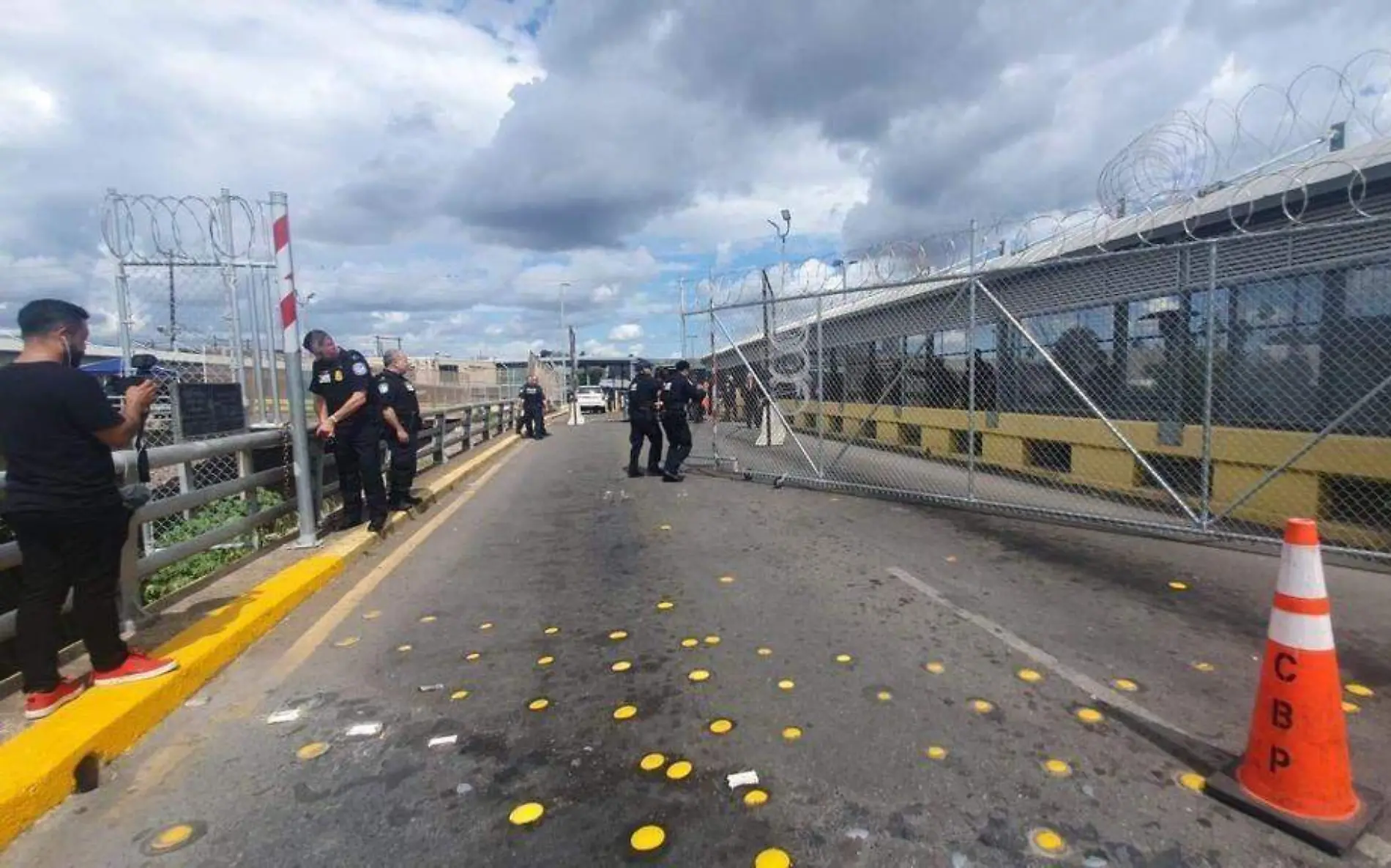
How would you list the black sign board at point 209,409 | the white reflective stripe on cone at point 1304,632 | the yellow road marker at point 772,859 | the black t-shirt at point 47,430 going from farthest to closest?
the black sign board at point 209,409, the black t-shirt at point 47,430, the white reflective stripe on cone at point 1304,632, the yellow road marker at point 772,859

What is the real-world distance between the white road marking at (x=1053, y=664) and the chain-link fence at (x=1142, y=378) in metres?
3.10

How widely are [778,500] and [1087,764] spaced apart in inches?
247

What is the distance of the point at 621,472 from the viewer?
1253cm

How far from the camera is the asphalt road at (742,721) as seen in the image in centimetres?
260

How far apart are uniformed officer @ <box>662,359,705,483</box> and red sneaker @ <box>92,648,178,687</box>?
25.1 feet

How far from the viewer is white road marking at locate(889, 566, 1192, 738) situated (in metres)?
3.39

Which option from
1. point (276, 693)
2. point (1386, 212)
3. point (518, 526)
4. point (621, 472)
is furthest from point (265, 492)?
point (1386, 212)

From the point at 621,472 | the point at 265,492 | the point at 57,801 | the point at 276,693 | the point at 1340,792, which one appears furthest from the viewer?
the point at 621,472

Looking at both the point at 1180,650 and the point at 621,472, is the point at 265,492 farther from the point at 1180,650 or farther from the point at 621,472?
the point at 1180,650

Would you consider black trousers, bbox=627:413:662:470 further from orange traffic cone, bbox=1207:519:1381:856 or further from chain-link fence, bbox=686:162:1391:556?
orange traffic cone, bbox=1207:519:1381:856

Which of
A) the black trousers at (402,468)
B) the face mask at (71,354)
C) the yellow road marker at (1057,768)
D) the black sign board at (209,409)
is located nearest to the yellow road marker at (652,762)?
the yellow road marker at (1057,768)

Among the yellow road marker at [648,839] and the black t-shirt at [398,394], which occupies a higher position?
the black t-shirt at [398,394]

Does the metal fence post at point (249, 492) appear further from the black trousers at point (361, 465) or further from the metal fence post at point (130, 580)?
the metal fence post at point (130, 580)

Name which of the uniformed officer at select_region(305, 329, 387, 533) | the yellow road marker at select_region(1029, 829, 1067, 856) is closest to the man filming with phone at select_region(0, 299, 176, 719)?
the uniformed officer at select_region(305, 329, 387, 533)
